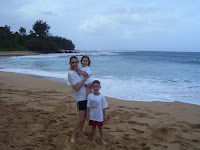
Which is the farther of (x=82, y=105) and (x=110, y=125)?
(x=110, y=125)

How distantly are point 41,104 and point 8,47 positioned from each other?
54.2 m

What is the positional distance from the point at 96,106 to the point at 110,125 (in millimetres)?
1119

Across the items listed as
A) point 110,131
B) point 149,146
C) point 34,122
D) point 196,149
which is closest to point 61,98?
point 34,122

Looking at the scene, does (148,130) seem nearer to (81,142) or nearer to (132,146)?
(132,146)

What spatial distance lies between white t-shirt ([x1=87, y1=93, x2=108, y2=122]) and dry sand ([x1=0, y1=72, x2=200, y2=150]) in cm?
49

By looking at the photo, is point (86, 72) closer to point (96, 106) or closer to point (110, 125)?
point (96, 106)

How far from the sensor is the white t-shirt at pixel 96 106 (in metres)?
2.75

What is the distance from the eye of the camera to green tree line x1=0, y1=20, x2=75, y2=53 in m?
52.5

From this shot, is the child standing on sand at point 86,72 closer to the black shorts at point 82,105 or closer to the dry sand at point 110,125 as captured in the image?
the black shorts at point 82,105

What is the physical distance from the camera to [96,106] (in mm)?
2756

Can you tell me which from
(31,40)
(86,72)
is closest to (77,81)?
(86,72)

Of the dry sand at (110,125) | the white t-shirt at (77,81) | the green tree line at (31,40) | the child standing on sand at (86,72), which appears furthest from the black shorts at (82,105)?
the green tree line at (31,40)

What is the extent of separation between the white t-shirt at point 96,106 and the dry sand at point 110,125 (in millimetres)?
490

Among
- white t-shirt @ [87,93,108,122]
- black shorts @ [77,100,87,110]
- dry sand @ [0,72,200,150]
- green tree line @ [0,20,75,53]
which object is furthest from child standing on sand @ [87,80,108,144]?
green tree line @ [0,20,75,53]
